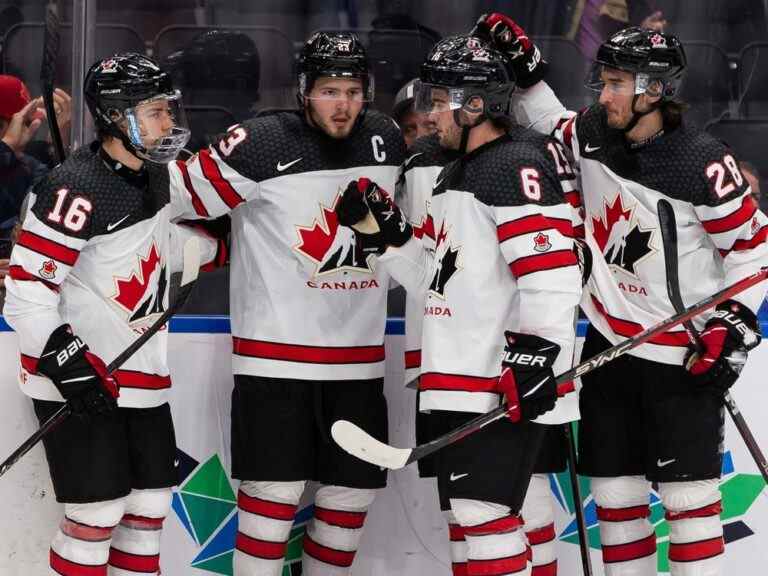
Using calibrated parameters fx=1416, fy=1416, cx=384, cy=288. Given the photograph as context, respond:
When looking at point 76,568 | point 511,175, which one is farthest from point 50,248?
point 511,175

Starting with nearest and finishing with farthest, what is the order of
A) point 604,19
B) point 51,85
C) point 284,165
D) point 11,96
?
point 284,165 → point 51,85 → point 11,96 → point 604,19

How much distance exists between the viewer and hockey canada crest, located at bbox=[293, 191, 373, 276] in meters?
2.85

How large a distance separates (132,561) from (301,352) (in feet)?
1.74

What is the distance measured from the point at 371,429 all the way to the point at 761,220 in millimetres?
888

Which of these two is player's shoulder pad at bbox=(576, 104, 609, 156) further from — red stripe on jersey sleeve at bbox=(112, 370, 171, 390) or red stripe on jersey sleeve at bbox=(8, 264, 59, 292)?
red stripe on jersey sleeve at bbox=(8, 264, 59, 292)

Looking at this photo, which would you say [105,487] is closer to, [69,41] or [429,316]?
[429,316]

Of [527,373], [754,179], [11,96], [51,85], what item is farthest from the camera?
[754,179]

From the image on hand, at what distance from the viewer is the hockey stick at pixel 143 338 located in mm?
2643

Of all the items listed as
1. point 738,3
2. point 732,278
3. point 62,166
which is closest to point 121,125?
point 62,166

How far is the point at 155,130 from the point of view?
2639 millimetres

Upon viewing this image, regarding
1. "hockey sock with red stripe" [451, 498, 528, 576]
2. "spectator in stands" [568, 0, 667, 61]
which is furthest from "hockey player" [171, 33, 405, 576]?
"spectator in stands" [568, 0, 667, 61]

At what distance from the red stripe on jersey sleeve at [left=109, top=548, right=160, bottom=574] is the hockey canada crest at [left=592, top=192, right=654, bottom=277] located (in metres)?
1.09

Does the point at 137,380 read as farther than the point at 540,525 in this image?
No

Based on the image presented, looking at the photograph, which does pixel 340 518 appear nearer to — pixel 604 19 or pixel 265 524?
pixel 265 524
